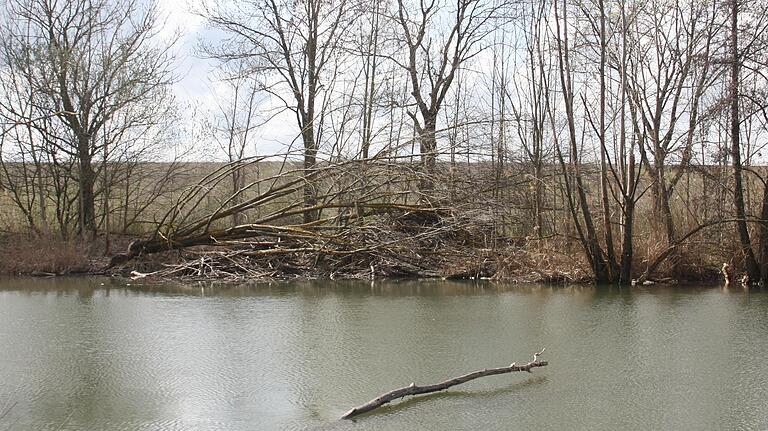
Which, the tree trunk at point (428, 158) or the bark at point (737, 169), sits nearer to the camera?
the bark at point (737, 169)

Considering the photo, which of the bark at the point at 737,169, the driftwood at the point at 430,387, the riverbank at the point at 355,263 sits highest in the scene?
the bark at the point at 737,169

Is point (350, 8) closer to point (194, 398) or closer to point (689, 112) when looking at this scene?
point (689, 112)

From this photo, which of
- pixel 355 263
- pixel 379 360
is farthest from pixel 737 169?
pixel 379 360

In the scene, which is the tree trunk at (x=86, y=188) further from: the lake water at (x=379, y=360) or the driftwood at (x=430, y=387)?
the driftwood at (x=430, y=387)

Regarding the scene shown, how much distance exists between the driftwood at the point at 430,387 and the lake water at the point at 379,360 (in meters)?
0.05

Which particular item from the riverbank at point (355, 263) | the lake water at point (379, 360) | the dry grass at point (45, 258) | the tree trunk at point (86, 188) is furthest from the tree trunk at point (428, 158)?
the tree trunk at point (86, 188)

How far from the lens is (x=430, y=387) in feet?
14.4

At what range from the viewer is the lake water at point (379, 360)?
A: 159 inches

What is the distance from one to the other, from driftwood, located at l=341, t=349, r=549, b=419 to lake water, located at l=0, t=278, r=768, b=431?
0.18 feet

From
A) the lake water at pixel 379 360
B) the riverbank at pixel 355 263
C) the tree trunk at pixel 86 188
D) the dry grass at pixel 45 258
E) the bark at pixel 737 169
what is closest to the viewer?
the lake water at pixel 379 360

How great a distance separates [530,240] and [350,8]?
6267 millimetres

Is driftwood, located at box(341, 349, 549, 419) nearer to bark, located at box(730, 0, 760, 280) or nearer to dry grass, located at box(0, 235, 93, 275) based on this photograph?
bark, located at box(730, 0, 760, 280)

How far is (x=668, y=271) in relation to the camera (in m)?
10.2

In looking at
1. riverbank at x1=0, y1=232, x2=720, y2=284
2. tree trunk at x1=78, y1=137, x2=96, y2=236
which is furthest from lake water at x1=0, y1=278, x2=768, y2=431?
tree trunk at x1=78, y1=137, x2=96, y2=236
